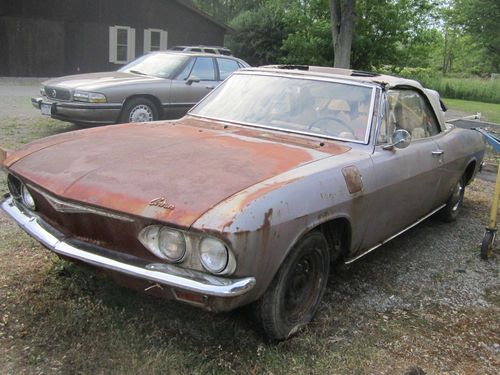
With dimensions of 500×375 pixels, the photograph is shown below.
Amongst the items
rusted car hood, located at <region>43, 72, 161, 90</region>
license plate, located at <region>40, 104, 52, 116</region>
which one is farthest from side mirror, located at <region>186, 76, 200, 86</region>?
license plate, located at <region>40, 104, 52, 116</region>

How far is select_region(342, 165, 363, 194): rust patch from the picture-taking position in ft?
11.2

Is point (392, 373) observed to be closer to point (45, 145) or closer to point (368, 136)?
point (368, 136)

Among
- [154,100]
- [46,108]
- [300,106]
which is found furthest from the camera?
[154,100]

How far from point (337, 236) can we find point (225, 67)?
7.60 metres

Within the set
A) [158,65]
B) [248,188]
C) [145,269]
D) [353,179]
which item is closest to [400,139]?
[353,179]

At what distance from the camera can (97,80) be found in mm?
9148

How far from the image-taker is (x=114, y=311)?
331 cm

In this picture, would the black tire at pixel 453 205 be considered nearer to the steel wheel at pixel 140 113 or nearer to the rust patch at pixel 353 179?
the rust patch at pixel 353 179

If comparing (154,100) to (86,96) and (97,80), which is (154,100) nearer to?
(97,80)

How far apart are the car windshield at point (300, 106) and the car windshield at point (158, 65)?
5521 mm

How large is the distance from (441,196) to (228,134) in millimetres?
2359

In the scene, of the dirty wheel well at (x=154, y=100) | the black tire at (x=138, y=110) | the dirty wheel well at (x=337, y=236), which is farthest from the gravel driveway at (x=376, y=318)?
the dirty wheel well at (x=154, y=100)

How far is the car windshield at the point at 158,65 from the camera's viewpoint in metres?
9.89

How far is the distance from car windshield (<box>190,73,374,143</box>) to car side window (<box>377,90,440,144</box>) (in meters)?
0.19
